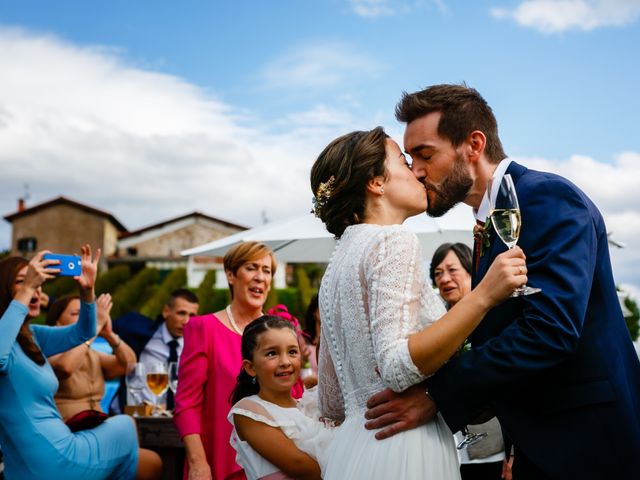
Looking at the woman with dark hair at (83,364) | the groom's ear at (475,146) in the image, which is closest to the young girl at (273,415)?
the groom's ear at (475,146)

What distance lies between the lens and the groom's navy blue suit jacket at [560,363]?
2062mm

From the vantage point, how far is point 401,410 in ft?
7.19

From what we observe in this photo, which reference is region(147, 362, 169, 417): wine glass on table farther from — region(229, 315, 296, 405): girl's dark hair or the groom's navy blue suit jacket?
the groom's navy blue suit jacket

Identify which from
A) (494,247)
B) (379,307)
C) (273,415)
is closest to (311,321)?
(273,415)

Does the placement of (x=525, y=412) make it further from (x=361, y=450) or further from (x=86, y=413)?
(x=86, y=413)

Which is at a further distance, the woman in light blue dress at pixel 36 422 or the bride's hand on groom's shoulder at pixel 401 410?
the woman in light blue dress at pixel 36 422

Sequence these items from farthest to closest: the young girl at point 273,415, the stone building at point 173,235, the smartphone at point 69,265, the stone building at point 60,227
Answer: the stone building at point 60,227
the stone building at point 173,235
the smartphone at point 69,265
the young girl at point 273,415

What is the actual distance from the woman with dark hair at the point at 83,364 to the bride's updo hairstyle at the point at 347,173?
3.25 metres

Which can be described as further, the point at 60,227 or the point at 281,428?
the point at 60,227

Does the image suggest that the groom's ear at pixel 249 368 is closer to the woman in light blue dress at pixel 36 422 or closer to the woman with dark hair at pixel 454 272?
the woman in light blue dress at pixel 36 422

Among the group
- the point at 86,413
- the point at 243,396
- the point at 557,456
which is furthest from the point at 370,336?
the point at 86,413

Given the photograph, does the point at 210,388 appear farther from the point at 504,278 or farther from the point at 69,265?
the point at 504,278

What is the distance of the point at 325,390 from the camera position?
265cm

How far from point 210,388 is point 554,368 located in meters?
2.23
